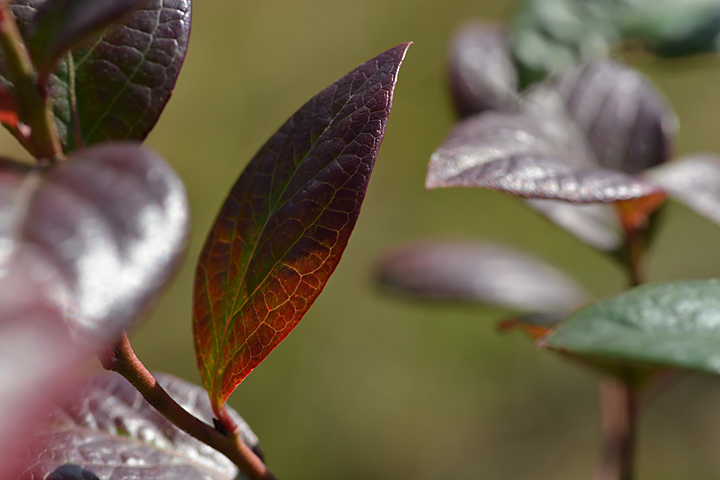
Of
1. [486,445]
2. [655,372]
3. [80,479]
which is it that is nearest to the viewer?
[80,479]

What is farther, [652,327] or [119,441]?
[119,441]

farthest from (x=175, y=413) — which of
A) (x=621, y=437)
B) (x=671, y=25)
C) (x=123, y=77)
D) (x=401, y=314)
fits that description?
(x=401, y=314)

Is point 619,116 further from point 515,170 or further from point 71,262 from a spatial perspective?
point 71,262

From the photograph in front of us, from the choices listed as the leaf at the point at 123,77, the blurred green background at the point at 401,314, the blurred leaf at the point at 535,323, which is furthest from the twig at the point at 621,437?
the blurred green background at the point at 401,314

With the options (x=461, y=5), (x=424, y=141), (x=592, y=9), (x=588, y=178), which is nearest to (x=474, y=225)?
(x=424, y=141)

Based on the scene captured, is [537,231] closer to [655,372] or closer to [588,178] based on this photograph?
[655,372]

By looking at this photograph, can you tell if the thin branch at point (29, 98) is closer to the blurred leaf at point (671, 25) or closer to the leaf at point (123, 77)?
the leaf at point (123, 77)

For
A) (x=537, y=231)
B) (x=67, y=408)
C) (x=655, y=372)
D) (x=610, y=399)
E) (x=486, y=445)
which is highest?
(x=67, y=408)

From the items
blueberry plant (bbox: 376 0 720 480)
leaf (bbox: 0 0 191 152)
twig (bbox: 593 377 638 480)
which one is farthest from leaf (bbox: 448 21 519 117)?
leaf (bbox: 0 0 191 152)
